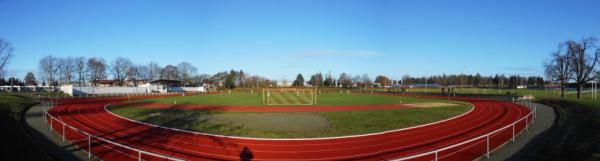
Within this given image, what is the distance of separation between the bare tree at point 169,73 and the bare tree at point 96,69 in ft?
81.7

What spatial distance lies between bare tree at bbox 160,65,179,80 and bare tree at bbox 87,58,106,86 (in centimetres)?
2490

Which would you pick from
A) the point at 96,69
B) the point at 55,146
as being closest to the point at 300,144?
the point at 55,146

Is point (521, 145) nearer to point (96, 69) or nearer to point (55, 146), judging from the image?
point (55, 146)

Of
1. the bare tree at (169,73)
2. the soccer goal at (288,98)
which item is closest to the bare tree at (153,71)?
the bare tree at (169,73)

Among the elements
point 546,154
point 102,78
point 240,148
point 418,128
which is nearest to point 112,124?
point 240,148

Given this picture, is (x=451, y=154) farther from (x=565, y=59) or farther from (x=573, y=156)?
(x=565, y=59)

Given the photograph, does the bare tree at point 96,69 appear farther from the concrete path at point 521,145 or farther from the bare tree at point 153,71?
the concrete path at point 521,145

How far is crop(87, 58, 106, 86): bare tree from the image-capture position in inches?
4190

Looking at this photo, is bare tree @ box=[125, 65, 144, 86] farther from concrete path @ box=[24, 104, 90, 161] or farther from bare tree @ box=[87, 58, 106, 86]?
concrete path @ box=[24, 104, 90, 161]

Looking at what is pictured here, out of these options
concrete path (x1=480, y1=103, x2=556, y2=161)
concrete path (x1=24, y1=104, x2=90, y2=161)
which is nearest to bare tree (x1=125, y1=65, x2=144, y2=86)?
concrete path (x1=24, y1=104, x2=90, y2=161)

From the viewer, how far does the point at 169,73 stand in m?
134

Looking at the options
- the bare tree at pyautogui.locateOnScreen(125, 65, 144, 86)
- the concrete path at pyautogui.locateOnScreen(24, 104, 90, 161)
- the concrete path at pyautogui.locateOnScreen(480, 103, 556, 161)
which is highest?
the bare tree at pyautogui.locateOnScreen(125, 65, 144, 86)

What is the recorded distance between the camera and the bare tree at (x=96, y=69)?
106438 millimetres

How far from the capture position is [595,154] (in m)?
11.8
